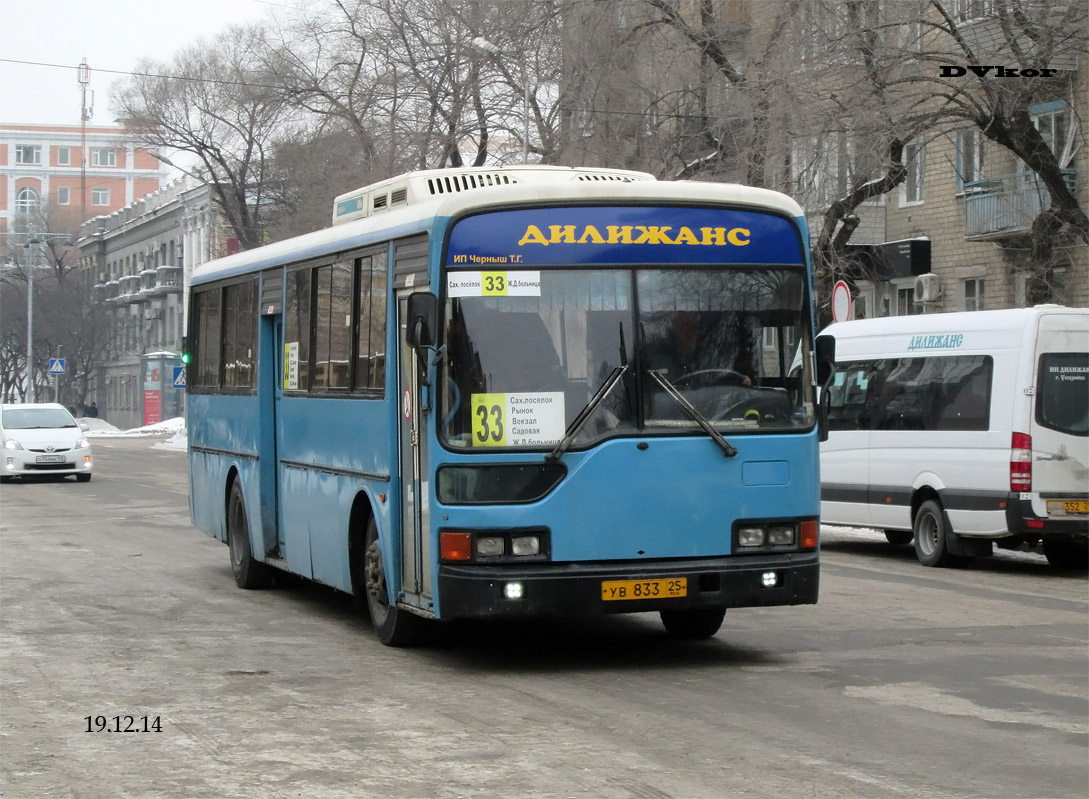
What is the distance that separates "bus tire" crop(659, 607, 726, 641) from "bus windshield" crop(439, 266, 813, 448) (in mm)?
1678

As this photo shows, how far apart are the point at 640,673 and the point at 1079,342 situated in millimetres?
8612

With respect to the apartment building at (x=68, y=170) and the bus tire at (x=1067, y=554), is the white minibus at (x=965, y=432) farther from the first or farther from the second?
the apartment building at (x=68, y=170)

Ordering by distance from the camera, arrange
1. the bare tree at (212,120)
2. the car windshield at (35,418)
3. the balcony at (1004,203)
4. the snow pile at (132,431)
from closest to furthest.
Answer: the balcony at (1004,203) < the car windshield at (35,418) < the bare tree at (212,120) < the snow pile at (132,431)

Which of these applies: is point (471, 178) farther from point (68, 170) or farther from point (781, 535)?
point (68, 170)

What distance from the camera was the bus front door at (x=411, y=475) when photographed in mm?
10047

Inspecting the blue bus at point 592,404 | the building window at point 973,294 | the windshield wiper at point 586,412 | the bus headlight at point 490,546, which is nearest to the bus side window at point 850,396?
the blue bus at point 592,404

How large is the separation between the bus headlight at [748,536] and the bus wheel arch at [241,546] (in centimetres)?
582

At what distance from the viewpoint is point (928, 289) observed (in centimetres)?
3512

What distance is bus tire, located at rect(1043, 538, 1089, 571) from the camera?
17.9 metres

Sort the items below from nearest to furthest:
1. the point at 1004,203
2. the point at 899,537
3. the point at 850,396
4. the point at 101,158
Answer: the point at 850,396 → the point at 899,537 → the point at 1004,203 → the point at 101,158

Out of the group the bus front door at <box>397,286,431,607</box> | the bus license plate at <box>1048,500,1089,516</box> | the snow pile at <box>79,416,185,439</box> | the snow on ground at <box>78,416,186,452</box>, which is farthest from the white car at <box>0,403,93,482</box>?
the snow pile at <box>79,416,185,439</box>

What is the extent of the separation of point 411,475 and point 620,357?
151 centimetres

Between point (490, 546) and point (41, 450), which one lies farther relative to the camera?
point (41, 450)

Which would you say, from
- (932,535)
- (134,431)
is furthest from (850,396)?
(134,431)
